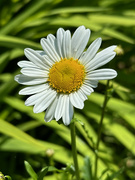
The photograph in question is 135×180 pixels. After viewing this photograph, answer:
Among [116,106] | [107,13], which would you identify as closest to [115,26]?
[107,13]

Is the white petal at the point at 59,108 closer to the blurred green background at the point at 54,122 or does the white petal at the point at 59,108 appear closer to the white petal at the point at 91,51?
the white petal at the point at 91,51

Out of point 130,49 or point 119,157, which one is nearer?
point 119,157

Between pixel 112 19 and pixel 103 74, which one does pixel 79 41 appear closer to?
pixel 103 74

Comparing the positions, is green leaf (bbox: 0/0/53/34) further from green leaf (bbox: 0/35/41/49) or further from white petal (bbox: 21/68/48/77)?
white petal (bbox: 21/68/48/77)

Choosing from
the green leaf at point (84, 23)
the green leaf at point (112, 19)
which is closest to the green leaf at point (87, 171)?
the green leaf at point (84, 23)

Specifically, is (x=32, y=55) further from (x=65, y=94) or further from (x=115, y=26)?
(x=115, y=26)

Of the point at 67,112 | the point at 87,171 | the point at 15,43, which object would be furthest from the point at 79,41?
the point at 15,43
